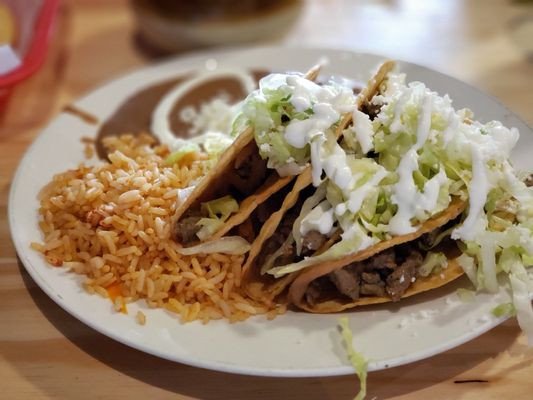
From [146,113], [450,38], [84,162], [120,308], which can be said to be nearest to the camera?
[120,308]

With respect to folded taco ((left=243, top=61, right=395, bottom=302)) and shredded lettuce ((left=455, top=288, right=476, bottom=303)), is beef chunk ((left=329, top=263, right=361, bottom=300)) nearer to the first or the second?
folded taco ((left=243, top=61, right=395, bottom=302))

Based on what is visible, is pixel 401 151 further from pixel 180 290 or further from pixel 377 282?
pixel 180 290

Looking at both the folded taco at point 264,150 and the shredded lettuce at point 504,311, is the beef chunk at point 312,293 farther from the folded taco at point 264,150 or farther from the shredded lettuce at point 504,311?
the shredded lettuce at point 504,311

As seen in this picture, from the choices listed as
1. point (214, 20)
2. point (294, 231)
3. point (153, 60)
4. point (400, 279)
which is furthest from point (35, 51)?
point (400, 279)

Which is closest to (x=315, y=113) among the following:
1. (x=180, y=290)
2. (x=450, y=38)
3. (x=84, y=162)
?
(x=180, y=290)

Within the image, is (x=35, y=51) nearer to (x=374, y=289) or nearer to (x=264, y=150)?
(x=264, y=150)

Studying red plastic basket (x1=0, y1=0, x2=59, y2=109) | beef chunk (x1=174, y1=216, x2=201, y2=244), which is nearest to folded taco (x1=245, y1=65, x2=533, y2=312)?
beef chunk (x1=174, y1=216, x2=201, y2=244)
